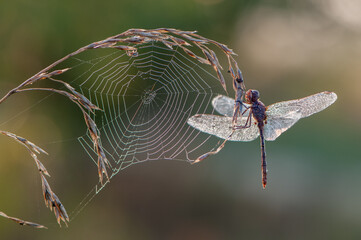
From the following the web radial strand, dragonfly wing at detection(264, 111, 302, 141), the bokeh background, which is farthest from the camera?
the bokeh background

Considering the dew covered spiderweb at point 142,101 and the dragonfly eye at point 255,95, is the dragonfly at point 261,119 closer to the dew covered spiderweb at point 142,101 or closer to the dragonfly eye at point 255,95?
the dragonfly eye at point 255,95

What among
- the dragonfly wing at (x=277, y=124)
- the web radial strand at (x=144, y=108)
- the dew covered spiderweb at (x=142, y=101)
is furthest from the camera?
the web radial strand at (x=144, y=108)

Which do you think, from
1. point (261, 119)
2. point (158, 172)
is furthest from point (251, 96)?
point (158, 172)

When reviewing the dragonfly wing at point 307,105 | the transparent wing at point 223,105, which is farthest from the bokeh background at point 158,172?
the dragonfly wing at point 307,105

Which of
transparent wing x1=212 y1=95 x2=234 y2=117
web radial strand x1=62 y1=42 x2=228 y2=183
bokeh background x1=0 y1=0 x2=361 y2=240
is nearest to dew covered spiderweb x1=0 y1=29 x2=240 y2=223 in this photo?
web radial strand x1=62 y1=42 x2=228 y2=183

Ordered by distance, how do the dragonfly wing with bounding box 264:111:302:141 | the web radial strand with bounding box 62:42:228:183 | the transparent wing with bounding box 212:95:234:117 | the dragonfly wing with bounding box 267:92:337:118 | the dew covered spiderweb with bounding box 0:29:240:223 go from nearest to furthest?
the dragonfly wing with bounding box 267:92:337:118 < the dragonfly wing with bounding box 264:111:302:141 < the transparent wing with bounding box 212:95:234:117 < the dew covered spiderweb with bounding box 0:29:240:223 < the web radial strand with bounding box 62:42:228:183

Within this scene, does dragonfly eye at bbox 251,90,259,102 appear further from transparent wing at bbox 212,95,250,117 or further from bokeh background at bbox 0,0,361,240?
bokeh background at bbox 0,0,361,240
